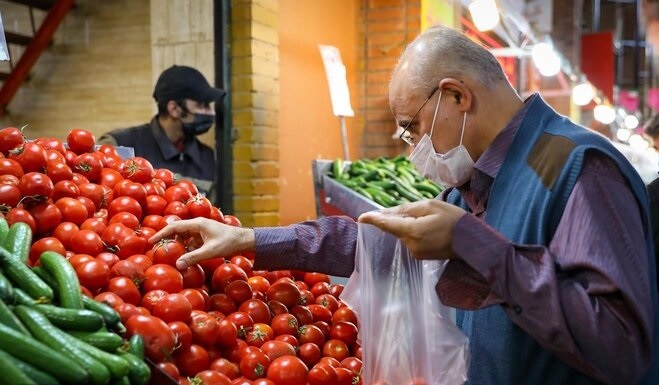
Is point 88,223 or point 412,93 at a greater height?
point 412,93

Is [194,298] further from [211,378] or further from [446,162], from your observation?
[446,162]

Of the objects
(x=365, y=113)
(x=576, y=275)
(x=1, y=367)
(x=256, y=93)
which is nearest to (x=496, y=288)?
(x=576, y=275)

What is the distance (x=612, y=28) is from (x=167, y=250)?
27518 millimetres

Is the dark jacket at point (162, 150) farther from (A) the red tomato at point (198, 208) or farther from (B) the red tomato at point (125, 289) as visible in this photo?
(B) the red tomato at point (125, 289)

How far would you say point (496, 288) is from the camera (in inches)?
67.7

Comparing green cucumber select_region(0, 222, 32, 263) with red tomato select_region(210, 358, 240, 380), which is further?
red tomato select_region(210, 358, 240, 380)

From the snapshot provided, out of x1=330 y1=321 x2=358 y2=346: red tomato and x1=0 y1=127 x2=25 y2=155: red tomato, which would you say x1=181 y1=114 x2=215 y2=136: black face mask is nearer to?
x1=0 y1=127 x2=25 y2=155: red tomato

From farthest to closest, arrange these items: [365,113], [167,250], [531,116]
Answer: [365,113] → [167,250] → [531,116]

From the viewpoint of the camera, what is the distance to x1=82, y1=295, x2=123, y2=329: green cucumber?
69.2 inches

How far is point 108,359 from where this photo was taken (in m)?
1.57

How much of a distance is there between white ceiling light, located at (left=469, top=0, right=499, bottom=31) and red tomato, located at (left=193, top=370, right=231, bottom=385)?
591 centimetres

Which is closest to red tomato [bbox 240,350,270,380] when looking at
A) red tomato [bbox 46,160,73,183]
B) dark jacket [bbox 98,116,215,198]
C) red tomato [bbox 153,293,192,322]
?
red tomato [bbox 153,293,192,322]

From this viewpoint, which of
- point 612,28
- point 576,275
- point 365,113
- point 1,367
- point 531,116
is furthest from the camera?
point 612,28

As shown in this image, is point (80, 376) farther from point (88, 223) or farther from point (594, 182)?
point (594, 182)
